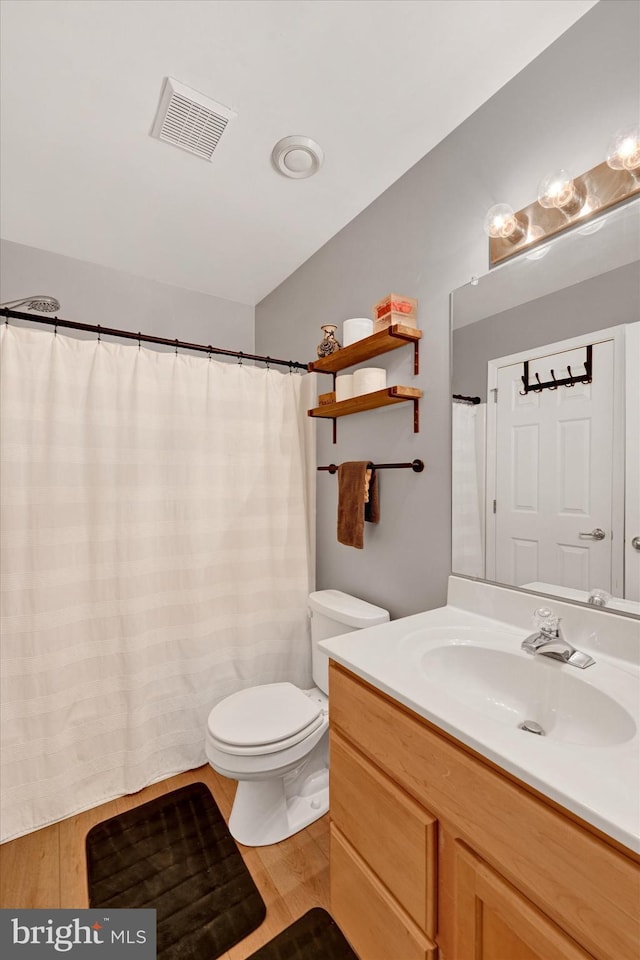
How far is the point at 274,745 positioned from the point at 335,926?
0.48 m

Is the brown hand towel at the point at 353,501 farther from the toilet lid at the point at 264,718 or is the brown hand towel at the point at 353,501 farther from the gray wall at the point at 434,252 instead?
the toilet lid at the point at 264,718

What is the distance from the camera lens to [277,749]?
4.69ft

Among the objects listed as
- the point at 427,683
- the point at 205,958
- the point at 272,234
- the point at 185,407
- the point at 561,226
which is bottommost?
the point at 205,958

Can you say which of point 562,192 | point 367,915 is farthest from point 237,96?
point 367,915

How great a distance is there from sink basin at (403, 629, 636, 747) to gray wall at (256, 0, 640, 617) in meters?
0.37

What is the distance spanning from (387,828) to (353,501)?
1.08m

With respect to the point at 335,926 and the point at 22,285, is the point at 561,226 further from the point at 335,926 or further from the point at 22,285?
the point at 22,285

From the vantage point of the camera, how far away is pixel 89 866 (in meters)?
1.40

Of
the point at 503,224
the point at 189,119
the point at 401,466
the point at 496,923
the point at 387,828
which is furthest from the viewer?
the point at 401,466

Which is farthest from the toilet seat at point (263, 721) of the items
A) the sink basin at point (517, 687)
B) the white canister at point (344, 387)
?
the white canister at point (344, 387)

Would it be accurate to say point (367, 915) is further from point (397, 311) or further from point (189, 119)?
A: point (189, 119)

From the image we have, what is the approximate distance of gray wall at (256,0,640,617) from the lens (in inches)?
43.6

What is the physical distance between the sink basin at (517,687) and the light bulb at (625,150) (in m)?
1.20

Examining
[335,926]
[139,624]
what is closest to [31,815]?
[139,624]
